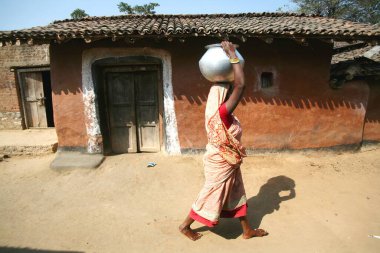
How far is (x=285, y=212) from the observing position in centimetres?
360

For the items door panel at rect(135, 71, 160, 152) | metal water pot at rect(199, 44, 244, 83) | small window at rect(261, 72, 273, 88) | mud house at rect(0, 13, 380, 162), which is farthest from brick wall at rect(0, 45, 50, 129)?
metal water pot at rect(199, 44, 244, 83)

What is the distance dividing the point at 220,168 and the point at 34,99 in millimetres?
8306

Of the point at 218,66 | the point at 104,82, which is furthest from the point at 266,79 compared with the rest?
the point at 104,82

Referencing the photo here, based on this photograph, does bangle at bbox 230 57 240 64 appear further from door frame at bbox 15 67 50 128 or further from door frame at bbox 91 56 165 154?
door frame at bbox 15 67 50 128

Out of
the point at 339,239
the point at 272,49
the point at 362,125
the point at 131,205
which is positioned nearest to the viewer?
the point at 339,239

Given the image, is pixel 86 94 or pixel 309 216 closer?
pixel 309 216

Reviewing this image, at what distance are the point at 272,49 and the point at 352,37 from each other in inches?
54.6

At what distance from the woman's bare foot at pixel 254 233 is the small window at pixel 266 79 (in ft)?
10.5

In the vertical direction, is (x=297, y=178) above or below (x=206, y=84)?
below

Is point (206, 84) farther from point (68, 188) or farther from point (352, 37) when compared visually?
point (68, 188)

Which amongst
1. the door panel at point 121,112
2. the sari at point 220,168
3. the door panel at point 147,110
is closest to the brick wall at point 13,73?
the door panel at point 121,112

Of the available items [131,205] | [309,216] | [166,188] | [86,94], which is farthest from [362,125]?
[86,94]

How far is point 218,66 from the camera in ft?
8.49

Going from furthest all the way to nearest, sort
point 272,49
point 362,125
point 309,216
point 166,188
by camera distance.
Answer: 1. point 362,125
2. point 272,49
3. point 166,188
4. point 309,216
